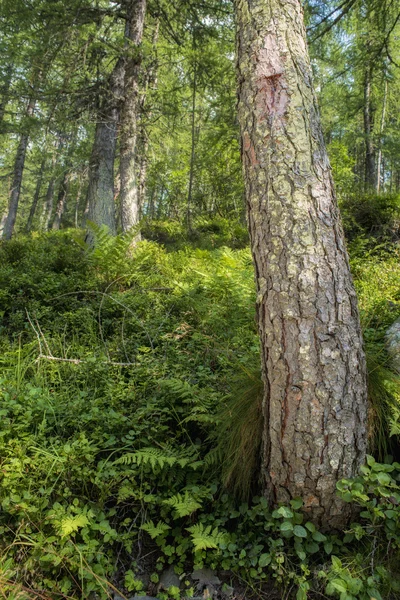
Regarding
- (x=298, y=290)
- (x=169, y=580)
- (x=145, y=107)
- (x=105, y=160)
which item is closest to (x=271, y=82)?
(x=298, y=290)

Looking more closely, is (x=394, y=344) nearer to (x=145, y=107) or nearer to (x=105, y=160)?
(x=105, y=160)

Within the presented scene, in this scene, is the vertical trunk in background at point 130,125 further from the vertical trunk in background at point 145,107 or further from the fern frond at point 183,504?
the fern frond at point 183,504

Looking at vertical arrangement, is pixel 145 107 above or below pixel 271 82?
above

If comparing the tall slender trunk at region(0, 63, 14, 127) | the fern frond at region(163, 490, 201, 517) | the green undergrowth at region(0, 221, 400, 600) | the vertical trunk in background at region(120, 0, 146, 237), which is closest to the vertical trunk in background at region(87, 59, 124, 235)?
the vertical trunk in background at region(120, 0, 146, 237)

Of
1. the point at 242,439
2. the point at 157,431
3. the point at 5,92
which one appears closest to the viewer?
the point at 242,439

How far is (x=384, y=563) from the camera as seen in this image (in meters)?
1.89

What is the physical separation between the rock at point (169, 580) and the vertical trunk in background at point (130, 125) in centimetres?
644

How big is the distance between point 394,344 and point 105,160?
23.2ft

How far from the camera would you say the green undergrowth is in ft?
6.36

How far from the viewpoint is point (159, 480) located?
2479 millimetres

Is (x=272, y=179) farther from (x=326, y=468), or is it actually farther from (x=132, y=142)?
(x=132, y=142)

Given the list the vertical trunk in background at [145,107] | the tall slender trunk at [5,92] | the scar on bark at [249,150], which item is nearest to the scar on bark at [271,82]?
the scar on bark at [249,150]

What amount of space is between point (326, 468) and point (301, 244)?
3.95 ft

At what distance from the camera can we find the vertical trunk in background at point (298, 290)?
6.47 ft
